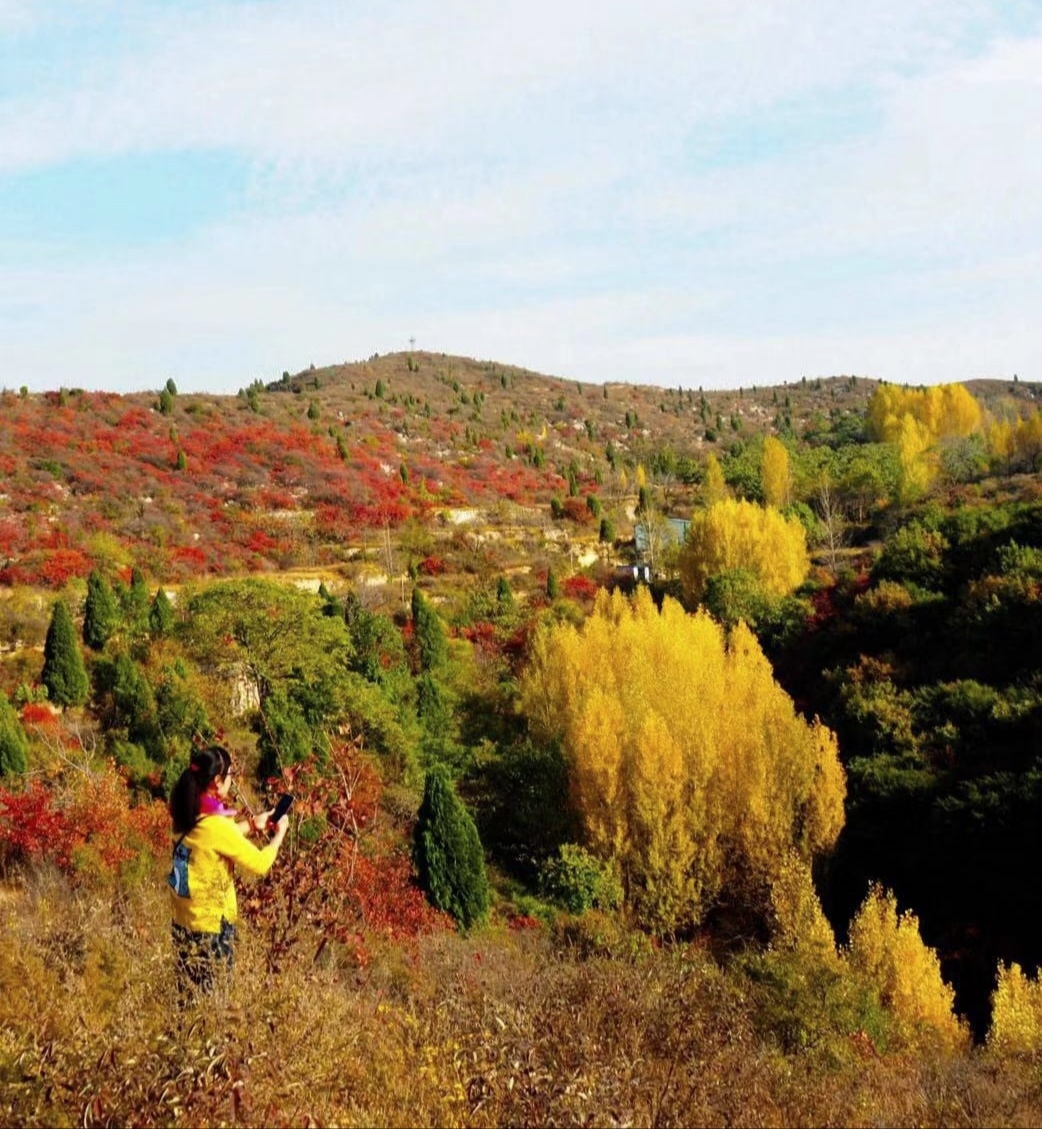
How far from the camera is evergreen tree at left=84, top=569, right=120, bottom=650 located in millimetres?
25203

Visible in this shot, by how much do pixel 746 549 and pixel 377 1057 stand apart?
96.0ft

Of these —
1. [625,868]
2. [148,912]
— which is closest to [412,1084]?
[148,912]

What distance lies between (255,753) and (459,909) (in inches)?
259

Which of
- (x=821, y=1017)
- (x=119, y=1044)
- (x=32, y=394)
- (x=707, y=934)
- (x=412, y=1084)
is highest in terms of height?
(x=32, y=394)

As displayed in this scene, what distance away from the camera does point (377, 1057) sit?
414 centimetres

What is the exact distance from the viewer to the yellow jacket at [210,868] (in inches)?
158

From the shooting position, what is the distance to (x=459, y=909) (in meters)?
16.2

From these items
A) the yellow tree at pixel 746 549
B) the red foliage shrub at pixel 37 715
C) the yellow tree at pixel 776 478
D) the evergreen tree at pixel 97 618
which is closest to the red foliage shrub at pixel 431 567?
the yellow tree at pixel 746 549

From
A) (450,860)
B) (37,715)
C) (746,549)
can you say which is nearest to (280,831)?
(450,860)

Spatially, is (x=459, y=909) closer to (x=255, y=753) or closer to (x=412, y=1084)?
(x=255, y=753)

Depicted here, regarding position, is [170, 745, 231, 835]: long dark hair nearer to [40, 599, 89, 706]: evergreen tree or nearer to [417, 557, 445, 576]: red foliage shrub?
[40, 599, 89, 706]: evergreen tree

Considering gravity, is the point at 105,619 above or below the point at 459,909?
above

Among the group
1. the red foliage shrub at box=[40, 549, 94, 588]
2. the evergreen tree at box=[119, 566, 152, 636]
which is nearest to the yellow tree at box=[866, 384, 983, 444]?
the red foliage shrub at box=[40, 549, 94, 588]

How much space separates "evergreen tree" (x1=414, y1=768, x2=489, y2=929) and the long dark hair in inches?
504
